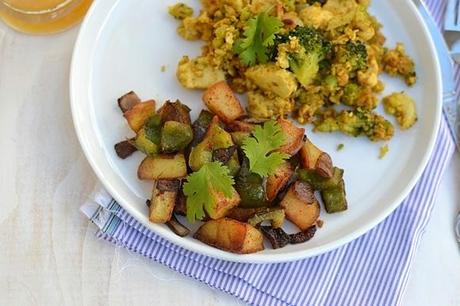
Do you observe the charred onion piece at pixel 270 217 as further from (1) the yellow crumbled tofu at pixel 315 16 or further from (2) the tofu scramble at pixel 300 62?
(1) the yellow crumbled tofu at pixel 315 16

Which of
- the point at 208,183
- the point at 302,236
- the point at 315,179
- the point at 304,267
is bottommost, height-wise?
the point at 304,267

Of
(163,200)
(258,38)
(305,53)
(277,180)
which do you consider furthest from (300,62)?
(163,200)

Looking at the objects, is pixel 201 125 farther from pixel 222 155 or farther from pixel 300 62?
pixel 300 62

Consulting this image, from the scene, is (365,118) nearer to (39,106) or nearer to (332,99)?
(332,99)

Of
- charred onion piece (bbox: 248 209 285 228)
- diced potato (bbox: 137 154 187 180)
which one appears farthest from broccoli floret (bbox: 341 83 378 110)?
diced potato (bbox: 137 154 187 180)

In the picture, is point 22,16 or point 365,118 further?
point 22,16

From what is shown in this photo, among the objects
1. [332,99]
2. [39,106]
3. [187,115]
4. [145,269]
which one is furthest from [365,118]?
[39,106]
